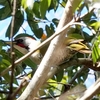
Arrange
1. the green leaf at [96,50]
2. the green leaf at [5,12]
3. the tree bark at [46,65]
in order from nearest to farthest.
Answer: the tree bark at [46,65] < the green leaf at [96,50] < the green leaf at [5,12]

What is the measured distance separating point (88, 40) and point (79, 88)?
2.03ft

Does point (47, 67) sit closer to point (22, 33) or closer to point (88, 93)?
point (88, 93)

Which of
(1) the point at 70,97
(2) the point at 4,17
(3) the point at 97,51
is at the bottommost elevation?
(1) the point at 70,97

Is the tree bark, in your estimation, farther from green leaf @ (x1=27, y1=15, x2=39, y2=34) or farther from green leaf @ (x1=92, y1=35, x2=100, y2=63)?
green leaf @ (x1=27, y1=15, x2=39, y2=34)

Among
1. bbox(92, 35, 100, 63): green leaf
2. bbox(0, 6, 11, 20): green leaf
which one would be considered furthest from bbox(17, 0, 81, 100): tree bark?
bbox(0, 6, 11, 20): green leaf

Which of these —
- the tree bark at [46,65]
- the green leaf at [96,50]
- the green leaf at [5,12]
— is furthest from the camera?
the green leaf at [5,12]

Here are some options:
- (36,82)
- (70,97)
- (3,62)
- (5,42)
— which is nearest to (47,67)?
(36,82)

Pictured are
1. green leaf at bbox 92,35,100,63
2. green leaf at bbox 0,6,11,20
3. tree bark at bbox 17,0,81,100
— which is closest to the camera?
tree bark at bbox 17,0,81,100

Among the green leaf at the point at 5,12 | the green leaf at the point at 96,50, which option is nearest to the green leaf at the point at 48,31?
the green leaf at the point at 5,12

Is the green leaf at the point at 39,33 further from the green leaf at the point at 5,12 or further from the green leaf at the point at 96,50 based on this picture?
the green leaf at the point at 96,50

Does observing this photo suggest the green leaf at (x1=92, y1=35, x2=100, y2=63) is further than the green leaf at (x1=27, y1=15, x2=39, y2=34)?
No

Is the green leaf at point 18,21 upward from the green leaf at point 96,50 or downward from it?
upward

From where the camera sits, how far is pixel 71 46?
61.2 inches

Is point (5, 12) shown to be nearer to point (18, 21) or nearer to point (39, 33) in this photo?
point (18, 21)
